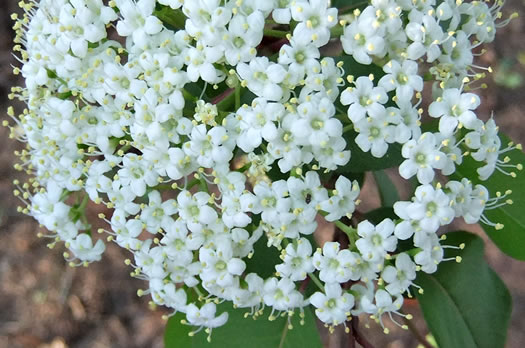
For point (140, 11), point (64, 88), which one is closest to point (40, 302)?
point (64, 88)

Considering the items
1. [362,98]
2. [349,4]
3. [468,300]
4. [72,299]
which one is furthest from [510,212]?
[72,299]

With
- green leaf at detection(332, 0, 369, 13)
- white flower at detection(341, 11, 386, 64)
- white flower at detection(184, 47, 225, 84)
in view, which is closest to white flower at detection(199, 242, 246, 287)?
white flower at detection(184, 47, 225, 84)

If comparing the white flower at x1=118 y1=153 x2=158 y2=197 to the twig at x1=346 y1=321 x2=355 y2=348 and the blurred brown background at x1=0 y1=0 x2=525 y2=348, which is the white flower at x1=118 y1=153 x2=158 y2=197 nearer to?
the twig at x1=346 y1=321 x2=355 y2=348

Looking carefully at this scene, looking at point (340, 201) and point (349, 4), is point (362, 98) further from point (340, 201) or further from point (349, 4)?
point (349, 4)

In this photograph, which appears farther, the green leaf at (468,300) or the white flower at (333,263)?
the green leaf at (468,300)

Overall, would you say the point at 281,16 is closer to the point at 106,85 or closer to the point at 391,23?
the point at 391,23

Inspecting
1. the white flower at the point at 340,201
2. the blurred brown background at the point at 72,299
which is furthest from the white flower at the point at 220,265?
the blurred brown background at the point at 72,299

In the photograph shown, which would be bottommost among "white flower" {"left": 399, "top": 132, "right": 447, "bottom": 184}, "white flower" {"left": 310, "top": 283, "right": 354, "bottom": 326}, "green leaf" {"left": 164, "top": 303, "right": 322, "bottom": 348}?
"green leaf" {"left": 164, "top": 303, "right": 322, "bottom": 348}

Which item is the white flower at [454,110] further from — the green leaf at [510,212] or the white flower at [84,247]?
the white flower at [84,247]
